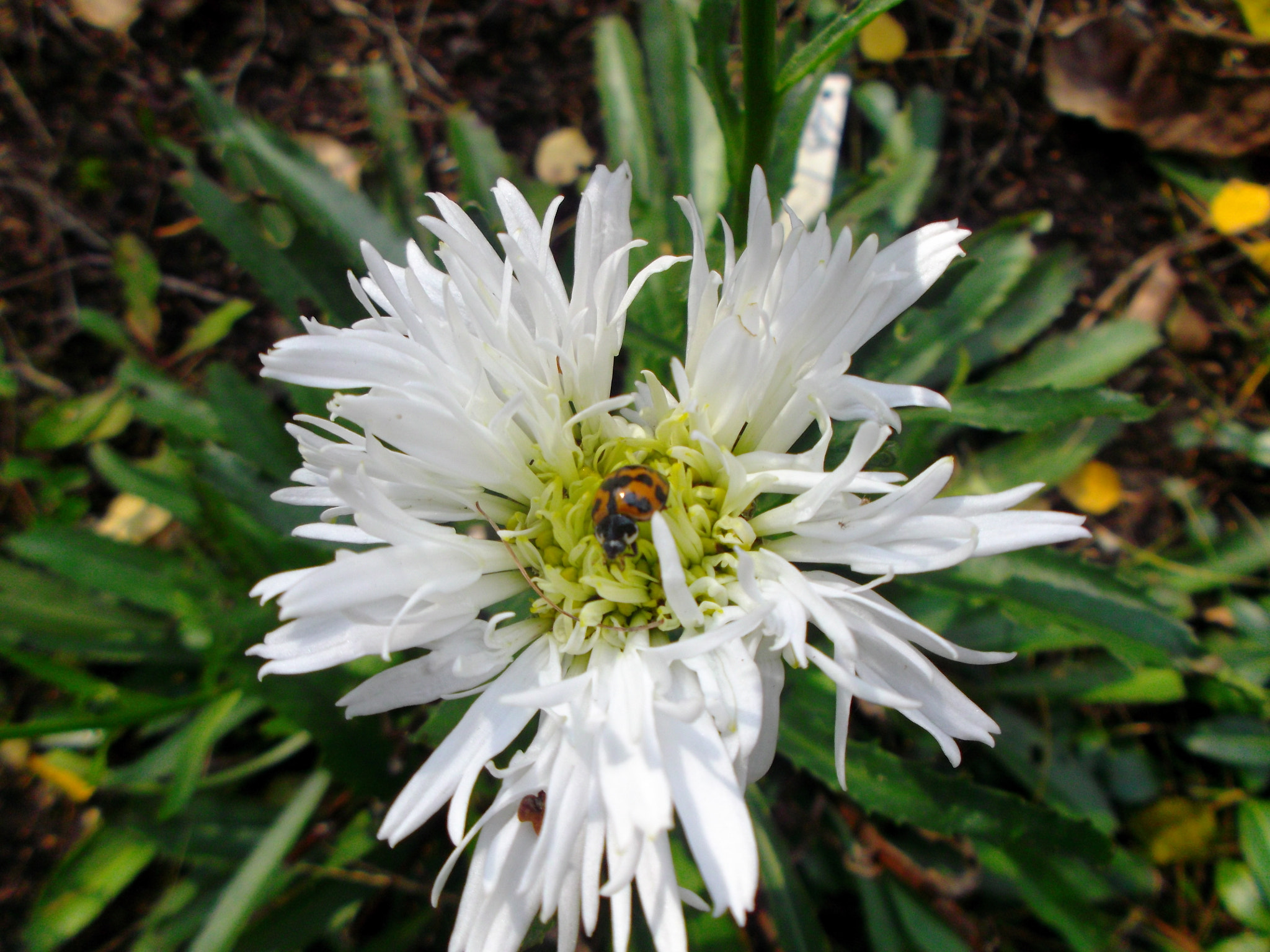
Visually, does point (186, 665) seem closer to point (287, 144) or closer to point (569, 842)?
point (287, 144)

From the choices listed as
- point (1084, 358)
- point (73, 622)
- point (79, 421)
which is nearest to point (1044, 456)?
point (1084, 358)

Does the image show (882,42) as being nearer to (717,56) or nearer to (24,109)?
(717,56)

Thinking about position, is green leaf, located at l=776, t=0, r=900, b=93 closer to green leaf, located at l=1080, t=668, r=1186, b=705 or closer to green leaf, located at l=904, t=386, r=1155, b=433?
green leaf, located at l=904, t=386, r=1155, b=433

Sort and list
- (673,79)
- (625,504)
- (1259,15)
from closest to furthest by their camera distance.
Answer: (625,504) → (673,79) → (1259,15)

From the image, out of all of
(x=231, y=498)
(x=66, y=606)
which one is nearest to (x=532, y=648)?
(x=231, y=498)

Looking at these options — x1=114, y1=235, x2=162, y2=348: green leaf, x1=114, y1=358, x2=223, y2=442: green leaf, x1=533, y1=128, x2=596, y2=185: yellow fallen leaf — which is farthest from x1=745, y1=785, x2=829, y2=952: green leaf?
x1=114, y1=235, x2=162, y2=348: green leaf

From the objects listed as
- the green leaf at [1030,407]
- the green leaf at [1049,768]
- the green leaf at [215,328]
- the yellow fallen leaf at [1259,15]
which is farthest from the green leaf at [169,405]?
the yellow fallen leaf at [1259,15]
